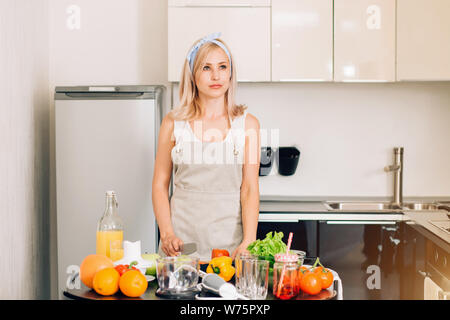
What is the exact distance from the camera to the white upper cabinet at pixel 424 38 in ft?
9.76

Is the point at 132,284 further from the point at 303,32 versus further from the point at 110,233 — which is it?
the point at 303,32

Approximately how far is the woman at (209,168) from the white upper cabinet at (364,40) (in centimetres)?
109

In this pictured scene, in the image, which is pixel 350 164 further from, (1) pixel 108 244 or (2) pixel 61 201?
(1) pixel 108 244

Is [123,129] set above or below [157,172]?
above

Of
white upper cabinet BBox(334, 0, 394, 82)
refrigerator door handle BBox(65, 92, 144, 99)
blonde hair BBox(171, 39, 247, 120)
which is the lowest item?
blonde hair BBox(171, 39, 247, 120)

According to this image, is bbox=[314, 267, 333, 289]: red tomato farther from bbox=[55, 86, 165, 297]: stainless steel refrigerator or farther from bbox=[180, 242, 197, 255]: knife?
bbox=[55, 86, 165, 297]: stainless steel refrigerator

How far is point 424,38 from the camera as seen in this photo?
2.98 m

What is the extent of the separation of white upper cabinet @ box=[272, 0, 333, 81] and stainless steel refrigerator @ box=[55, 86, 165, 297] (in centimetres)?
76

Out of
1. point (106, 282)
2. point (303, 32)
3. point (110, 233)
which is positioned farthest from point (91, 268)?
point (303, 32)

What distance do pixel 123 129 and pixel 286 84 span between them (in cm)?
110

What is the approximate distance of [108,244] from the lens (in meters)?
1.54

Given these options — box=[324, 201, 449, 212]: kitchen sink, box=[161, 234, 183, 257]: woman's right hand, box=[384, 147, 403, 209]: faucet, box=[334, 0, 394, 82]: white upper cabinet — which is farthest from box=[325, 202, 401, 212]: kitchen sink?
box=[161, 234, 183, 257]: woman's right hand

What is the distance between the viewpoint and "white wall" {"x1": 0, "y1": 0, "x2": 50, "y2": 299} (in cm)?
259
